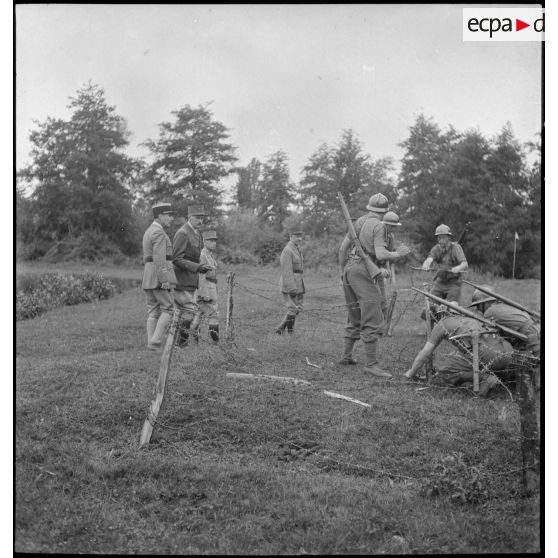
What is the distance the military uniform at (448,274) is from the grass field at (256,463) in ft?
8.81

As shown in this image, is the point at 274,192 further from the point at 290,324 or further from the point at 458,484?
the point at 458,484

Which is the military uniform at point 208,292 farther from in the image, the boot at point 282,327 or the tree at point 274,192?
the tree at point 274,192

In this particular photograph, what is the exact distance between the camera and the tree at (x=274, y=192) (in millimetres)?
16414

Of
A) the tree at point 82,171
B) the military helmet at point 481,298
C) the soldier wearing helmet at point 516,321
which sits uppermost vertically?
the tree at point 82,171

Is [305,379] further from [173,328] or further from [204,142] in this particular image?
[204,142]

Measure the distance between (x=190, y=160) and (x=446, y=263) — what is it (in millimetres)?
6858

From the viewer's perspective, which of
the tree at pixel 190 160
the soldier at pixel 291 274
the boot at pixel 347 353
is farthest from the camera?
the tree at pixel 190 160

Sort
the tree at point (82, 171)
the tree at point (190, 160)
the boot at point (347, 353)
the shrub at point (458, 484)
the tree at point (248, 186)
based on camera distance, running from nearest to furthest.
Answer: the shrub at point (458, 484)
the tree at point (82, 171)
the boot at point (347, 353)
the tree at point (190, 160)
the tree at point (248, 186)

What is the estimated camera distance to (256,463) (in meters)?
4.94

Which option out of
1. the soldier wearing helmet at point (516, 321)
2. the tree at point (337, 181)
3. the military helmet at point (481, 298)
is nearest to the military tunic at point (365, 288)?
the military helmet at point (481, 298)

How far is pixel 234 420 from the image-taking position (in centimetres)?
570

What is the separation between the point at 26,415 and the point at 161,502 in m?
2.14

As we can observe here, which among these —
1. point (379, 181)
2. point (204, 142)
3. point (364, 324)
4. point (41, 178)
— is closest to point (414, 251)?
point (379, 181)

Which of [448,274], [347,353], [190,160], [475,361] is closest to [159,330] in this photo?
[347,353]
